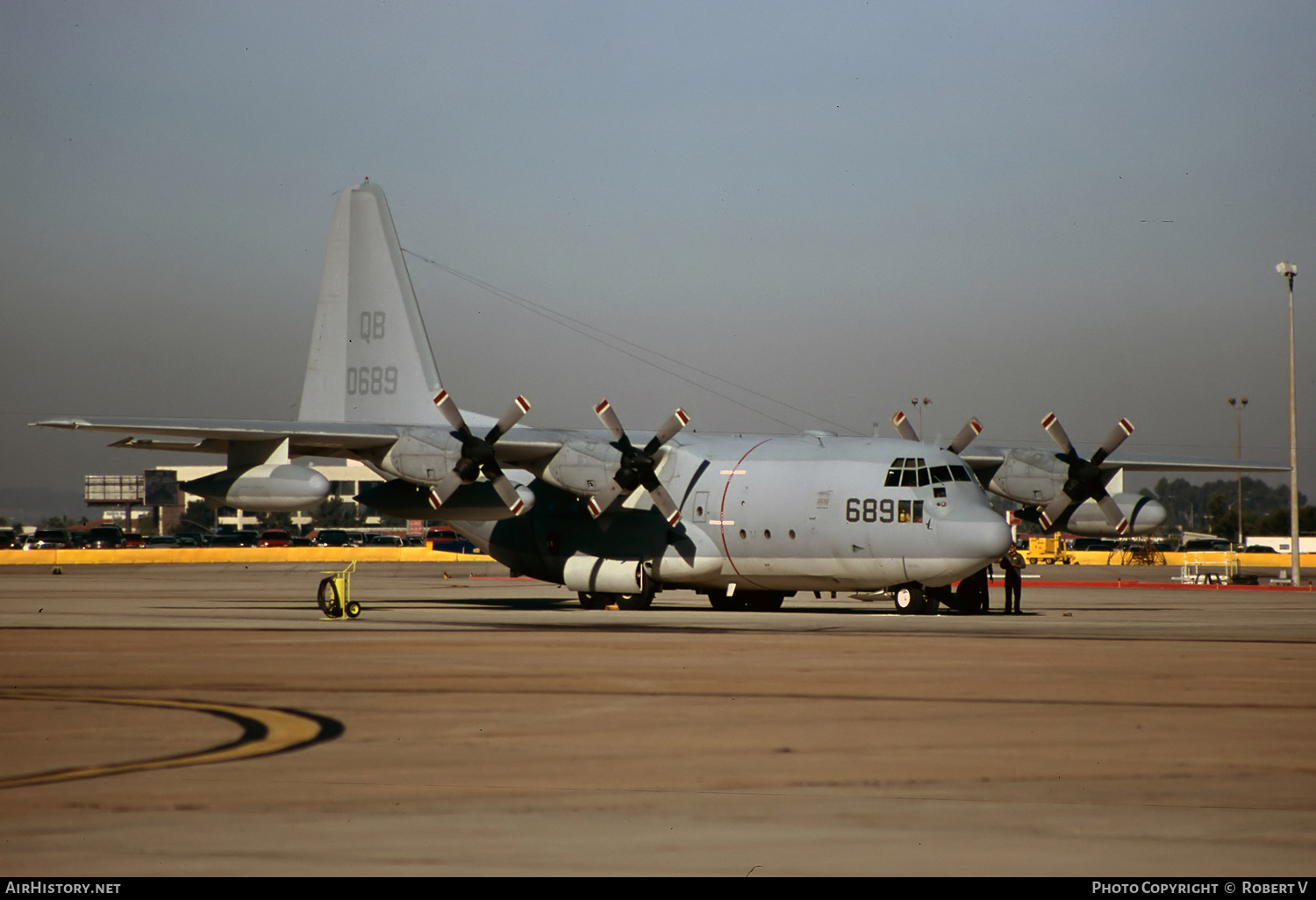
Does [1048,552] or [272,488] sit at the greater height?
[272,488]

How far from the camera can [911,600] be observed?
105 ft

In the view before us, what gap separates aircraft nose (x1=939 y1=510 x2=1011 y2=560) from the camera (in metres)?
29.7

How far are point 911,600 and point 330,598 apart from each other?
12.8m

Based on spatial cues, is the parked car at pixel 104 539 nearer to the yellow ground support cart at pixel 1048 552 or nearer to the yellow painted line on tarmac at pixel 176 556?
the yellow painted line on tarmac at pixel 176 556

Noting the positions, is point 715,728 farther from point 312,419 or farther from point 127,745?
point 312,419

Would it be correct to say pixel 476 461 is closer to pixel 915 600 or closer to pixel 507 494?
pixel 507 494

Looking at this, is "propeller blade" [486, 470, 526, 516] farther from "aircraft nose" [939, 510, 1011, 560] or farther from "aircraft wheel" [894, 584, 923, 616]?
"aircraft nose" [939, 510, 1011, 560]

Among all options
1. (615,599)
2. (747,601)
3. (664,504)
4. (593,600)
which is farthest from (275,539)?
(664,504)

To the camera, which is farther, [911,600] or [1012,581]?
[1012,581]

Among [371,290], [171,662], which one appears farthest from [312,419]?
[171,662]

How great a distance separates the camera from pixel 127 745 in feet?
34.4

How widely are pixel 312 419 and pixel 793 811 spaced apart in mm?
34595

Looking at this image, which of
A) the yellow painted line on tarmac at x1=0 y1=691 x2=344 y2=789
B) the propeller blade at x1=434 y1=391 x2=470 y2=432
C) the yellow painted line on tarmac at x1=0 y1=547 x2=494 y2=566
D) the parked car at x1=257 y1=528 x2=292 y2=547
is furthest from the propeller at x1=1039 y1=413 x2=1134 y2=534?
the parked car at x1=257 y1=528 x2=292 y2=547

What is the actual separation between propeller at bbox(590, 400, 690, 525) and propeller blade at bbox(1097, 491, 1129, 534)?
35.3 feet
